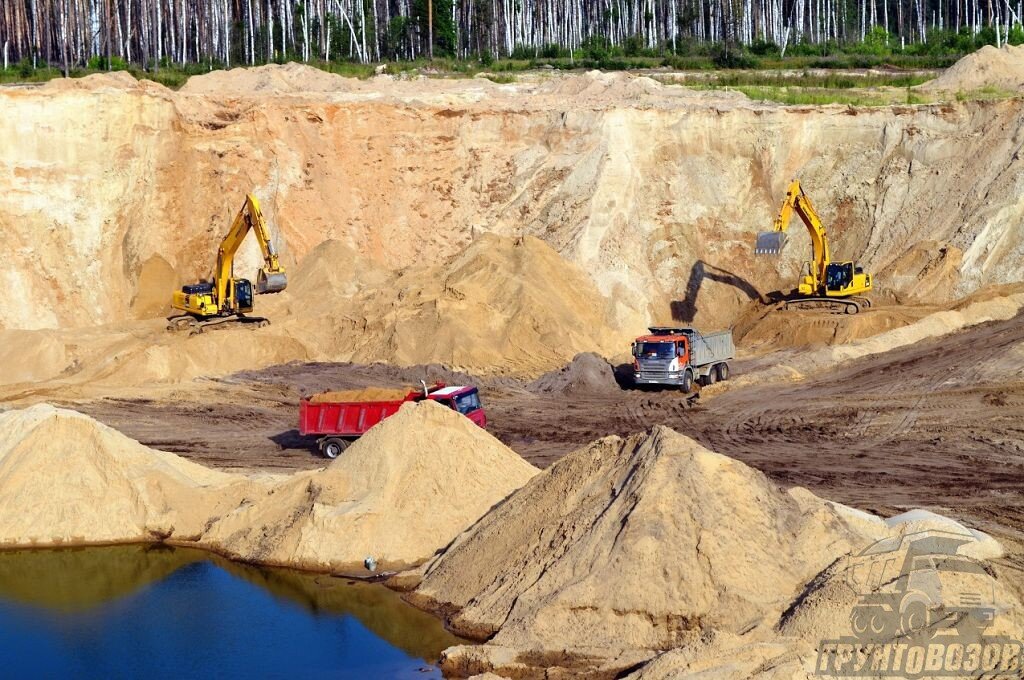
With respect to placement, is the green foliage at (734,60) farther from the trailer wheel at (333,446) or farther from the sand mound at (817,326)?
the trailer wheel at (333,446)

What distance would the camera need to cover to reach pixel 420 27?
7838 cm

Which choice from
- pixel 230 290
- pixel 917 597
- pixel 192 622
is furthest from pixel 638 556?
pixel 230 290

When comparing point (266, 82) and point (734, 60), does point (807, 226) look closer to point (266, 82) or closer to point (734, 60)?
point (266, 82)

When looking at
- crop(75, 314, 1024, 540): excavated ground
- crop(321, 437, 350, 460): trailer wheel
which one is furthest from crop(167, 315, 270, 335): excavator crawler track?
crop(321, 437, 350, 460): trailer wheel

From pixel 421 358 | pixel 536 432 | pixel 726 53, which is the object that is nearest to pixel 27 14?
pixel 726 53

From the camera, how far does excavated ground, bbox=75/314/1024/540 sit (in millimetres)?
23703

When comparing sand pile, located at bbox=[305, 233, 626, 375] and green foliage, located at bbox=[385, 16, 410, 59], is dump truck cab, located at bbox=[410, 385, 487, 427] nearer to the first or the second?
sand pile, located at bbox=[305, 233, 626, 375]

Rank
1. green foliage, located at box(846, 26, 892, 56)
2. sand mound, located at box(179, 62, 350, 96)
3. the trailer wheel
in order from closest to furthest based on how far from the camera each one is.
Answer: the trailer wheel
sand mound, located at box(179, 62, 350, 96)
green foliage, located at box(846, 26, 892, 56)

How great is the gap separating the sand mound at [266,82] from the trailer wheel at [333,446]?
2416 cm

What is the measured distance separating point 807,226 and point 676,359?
316 inches

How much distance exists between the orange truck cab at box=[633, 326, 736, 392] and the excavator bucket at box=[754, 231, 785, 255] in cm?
443

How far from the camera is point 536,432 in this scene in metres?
28.8

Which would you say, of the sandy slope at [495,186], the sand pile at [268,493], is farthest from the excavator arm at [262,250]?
the sand pile at [268,493]

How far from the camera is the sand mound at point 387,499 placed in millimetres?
20203
